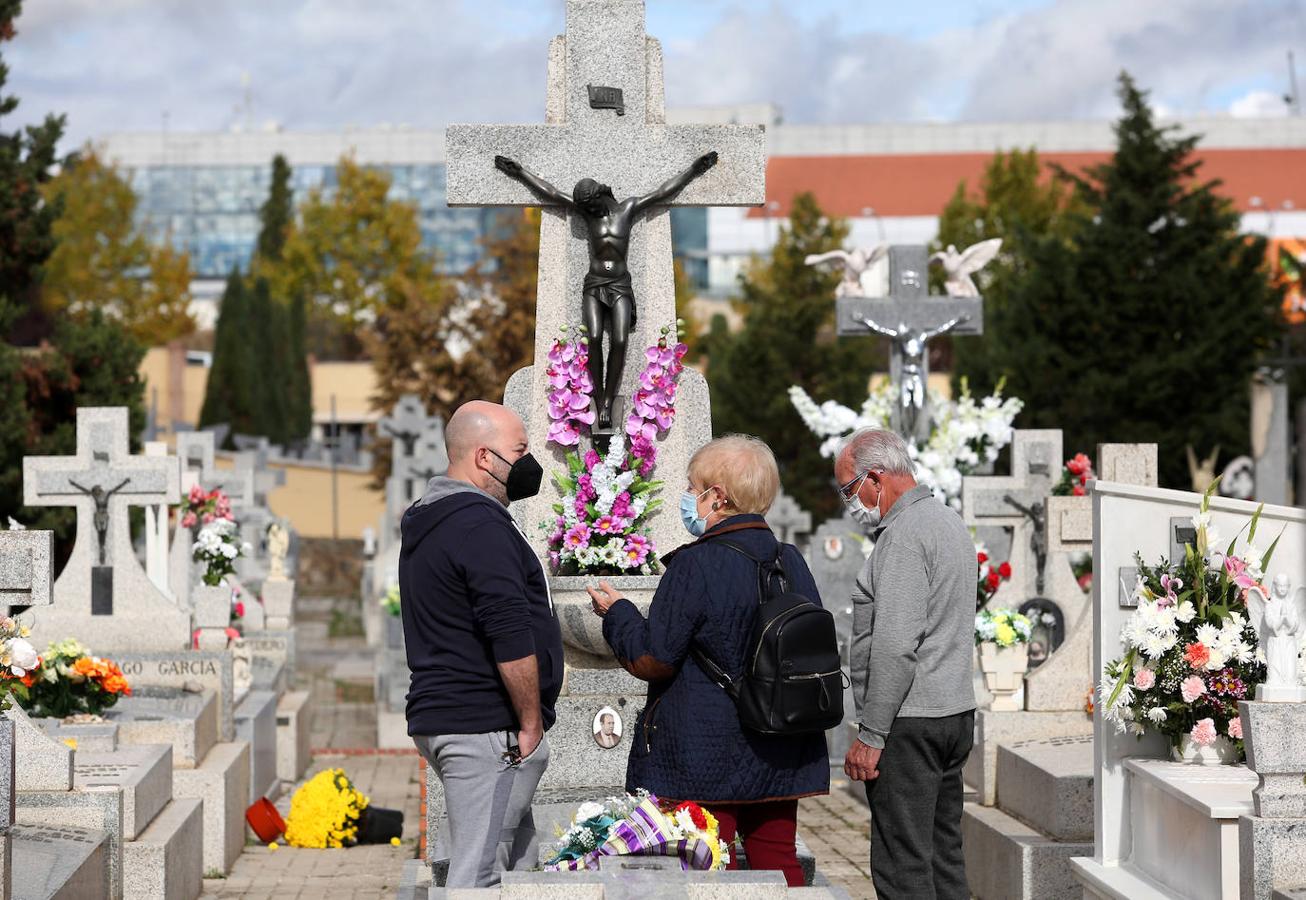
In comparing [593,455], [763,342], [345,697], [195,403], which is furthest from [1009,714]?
[195,403]

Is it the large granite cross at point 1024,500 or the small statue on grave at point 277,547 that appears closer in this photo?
the large granite cross at point 1024,500

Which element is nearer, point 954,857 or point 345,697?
point 954,857

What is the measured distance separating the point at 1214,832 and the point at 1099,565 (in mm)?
1186

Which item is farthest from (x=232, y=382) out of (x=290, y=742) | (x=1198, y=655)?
(x=1198, y=655)

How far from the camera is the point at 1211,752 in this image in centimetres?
650

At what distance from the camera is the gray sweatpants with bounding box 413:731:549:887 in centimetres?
529

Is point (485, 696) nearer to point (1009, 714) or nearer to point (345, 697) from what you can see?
point (1009, 714)

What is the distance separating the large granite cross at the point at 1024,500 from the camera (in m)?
12.2

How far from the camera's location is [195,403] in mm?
57312

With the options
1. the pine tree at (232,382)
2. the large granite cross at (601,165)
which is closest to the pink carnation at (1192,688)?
the large granite cross at (601,165)

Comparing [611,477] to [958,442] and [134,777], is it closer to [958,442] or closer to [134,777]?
[134,777]

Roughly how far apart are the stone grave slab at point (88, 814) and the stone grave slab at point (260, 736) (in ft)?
11.7

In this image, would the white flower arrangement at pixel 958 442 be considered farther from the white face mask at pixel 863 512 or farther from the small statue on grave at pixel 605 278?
the white face mask at pixel 863 512

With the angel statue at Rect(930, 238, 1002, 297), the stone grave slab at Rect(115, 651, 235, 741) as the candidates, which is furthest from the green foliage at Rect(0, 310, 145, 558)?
the angel statue at Rect(930, 238, 1002, 297)
